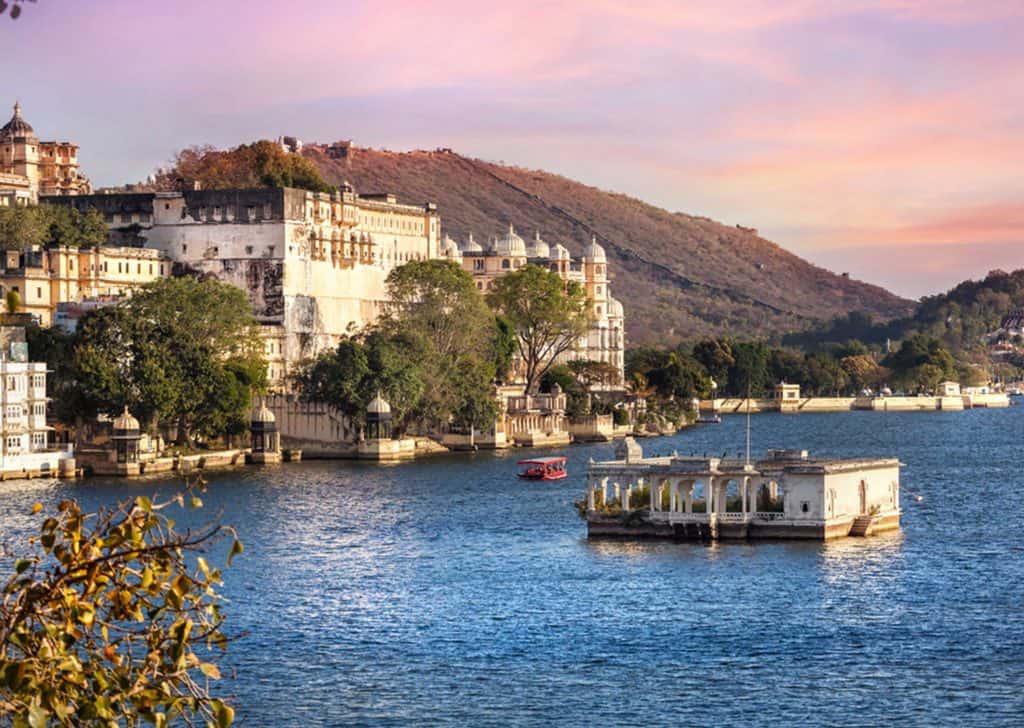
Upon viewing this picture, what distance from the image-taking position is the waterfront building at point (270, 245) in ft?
510

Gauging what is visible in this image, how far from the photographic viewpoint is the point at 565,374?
17412 cm

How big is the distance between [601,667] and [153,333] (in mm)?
74531

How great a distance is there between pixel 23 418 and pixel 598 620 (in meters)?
59.4

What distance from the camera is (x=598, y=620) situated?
56.9m

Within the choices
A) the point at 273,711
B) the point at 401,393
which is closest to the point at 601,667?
the point at 273,711

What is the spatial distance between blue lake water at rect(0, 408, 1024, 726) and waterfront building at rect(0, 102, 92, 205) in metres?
89.5

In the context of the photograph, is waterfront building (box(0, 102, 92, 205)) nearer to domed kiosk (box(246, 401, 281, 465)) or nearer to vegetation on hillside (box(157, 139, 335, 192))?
vegetation on hillside (box(157, 139, 335, 192))

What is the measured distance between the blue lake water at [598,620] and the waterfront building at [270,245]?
62.8m

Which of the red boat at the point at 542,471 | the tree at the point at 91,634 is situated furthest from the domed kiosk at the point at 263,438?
the tree at the point at 91,634

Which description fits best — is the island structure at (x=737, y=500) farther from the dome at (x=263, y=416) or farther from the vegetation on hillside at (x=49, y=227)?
the vegetation on hillside at (x=49, y=227)

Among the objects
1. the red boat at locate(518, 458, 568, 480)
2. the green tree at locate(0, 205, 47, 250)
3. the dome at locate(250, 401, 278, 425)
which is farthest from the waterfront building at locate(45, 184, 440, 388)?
the red boat at locate(518, 458, 568, 480)

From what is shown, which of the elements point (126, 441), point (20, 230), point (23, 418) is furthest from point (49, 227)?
point (23, 418)

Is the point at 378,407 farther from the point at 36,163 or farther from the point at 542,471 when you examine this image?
the point at 36,163

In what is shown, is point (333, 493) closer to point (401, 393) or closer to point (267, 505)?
point (267, 505)
